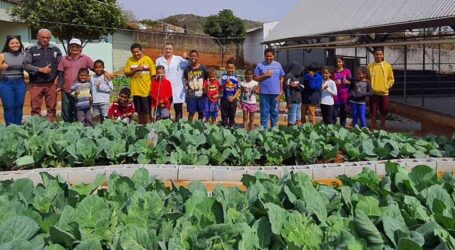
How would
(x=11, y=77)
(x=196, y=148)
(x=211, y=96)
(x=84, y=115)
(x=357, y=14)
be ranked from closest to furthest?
(x=196, y=148)
(x=11, y=77)
(x=84, y=115)
(x=211, y=96)
(x=357, y=14)

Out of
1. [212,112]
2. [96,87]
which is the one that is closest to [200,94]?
[212,112]

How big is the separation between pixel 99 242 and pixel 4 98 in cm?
631

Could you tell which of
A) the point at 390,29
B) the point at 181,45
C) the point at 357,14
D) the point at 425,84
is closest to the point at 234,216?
the point at 390,29

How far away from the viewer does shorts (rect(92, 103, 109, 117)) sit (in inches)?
327

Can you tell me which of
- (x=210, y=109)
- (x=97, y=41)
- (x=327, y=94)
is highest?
(x=97, y=41)

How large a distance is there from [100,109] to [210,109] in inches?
73.9

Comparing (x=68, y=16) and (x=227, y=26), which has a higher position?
(x=227, y=26)

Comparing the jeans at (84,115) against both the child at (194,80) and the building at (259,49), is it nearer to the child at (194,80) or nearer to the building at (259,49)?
the child at (194,80)

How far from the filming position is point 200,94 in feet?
28.4

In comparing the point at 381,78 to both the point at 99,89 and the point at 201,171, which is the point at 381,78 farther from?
the point at 201,171

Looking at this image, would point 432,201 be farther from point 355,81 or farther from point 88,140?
point 355,81

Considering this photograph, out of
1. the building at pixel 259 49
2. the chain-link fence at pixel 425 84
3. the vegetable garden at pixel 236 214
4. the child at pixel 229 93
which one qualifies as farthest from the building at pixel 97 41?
the vegetable garden at pixel 236 214

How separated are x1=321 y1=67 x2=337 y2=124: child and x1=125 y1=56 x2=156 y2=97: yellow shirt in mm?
3046

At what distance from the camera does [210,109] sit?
9.08 m
